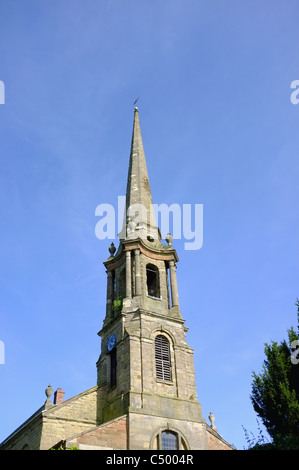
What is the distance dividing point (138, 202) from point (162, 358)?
13.1m

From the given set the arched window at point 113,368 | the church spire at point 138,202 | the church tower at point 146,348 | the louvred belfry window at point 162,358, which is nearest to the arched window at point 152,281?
the church tower at point 146,348

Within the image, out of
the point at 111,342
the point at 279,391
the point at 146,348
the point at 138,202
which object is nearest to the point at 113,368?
the point at 111,342

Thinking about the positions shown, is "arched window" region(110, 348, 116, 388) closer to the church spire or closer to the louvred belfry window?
the louvred belfry window

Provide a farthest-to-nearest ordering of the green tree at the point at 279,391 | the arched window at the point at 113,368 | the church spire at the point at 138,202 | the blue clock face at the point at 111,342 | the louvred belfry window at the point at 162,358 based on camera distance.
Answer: the church spire at the point at 138,202, the blue clock face at the point at 111,342, the arched window at the point at 113,368, the louvred belfry window at the point at 162,358, the green tree at the point at 279,391

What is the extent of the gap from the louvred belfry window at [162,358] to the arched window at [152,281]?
13.0 ft

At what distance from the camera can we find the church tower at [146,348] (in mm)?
23281

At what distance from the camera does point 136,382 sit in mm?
24016

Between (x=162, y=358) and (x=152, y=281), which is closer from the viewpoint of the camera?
(x=162, y=358)

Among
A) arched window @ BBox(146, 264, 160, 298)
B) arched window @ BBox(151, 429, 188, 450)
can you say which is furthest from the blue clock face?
arched window @ BBox(151, 429, 188, 450)

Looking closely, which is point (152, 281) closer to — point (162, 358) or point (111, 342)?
point (111, 342)

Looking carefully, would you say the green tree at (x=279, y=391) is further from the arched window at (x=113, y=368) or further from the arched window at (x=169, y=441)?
the arched window at (x=113, y=368)

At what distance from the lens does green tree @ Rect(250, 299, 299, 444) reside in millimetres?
21492

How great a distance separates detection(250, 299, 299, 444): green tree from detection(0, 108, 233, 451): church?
3.74m
